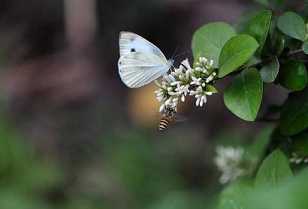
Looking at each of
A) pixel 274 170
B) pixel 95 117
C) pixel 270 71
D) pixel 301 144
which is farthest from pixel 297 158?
pixel 95 117

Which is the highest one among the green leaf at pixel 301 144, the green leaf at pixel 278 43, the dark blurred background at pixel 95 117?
the green leaf at pixel 278 43

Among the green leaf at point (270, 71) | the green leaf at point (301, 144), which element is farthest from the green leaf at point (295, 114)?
the green leaf at point (270, 71)

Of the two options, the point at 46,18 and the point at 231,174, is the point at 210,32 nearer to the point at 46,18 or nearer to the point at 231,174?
the point at 231,174

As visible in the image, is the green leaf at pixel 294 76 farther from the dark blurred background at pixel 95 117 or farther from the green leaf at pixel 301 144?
the dark blurred background at pixel 95 117

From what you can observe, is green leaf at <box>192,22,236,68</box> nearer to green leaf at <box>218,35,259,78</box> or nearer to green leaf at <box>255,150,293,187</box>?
green leaf at <box>218,35,259,78</box>

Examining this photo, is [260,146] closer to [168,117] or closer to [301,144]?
[301,144]

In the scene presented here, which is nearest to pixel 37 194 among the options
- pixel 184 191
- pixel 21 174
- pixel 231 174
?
pixel 21 174

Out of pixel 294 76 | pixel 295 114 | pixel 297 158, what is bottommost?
pixel 297 158
